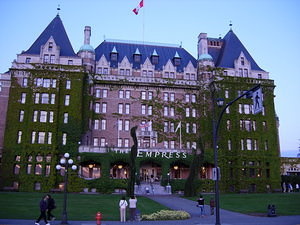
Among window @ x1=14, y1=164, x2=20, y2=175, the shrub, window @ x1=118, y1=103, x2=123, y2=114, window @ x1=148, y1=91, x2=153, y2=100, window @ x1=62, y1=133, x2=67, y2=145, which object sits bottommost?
the shrub

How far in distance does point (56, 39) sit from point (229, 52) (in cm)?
3365

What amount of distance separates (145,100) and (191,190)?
21260mm

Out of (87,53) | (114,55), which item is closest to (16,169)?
(87,53)

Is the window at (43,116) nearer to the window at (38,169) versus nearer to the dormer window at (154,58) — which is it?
the window at (38,169)

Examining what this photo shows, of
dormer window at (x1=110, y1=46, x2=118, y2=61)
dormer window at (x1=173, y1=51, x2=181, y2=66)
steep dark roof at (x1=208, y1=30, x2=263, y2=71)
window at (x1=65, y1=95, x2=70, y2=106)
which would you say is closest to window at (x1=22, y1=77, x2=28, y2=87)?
window at (x1=65, y1=95, x2=70, y2=106)

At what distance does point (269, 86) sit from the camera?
59.3 meters

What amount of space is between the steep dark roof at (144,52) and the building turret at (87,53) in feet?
13.0

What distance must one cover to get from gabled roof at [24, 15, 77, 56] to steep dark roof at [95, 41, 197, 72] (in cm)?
685

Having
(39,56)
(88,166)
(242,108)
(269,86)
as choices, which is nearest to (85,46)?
(39,56)

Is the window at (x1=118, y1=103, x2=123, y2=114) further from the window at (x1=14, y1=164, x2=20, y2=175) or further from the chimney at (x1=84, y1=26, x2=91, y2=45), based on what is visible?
the window at (x1=14, y1=164, x2=20, y2=175)

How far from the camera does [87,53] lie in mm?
56562

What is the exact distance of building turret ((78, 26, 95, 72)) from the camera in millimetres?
56094

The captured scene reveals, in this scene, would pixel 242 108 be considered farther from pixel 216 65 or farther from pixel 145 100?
pixel 145 100

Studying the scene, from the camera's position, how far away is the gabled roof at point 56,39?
55125mm
